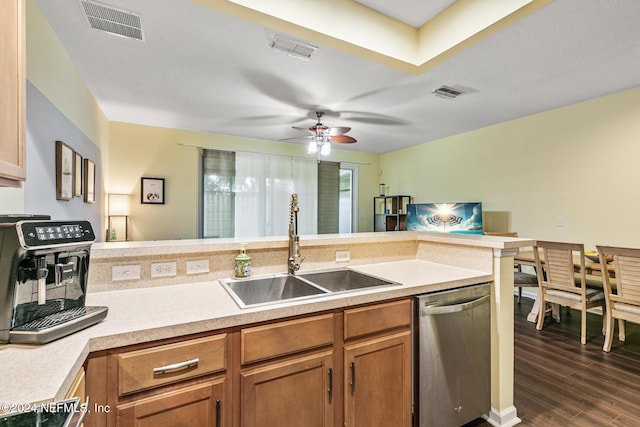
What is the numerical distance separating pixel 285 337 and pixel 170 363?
426mm

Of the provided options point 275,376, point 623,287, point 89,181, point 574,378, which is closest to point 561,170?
point 623,287

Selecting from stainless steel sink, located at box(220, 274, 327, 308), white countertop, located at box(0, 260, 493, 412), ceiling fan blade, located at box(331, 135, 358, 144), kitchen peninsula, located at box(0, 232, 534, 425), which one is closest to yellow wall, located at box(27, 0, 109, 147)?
kitchen peninsula, located at box(0, 232, 534, 425)

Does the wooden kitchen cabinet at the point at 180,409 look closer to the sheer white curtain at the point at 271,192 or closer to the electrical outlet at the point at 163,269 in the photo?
the electrical outlet at the point at 163,269

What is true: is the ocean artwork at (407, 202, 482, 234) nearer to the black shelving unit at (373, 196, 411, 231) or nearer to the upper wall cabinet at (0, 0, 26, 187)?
the black shelving unit at (373, 196, 411, 231)

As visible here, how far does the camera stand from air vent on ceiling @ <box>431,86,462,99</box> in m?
3.20

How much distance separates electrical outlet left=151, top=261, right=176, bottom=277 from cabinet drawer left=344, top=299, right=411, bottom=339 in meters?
0.92

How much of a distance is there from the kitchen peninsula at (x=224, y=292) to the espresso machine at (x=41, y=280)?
0.14 feet

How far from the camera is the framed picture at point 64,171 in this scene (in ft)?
7.32

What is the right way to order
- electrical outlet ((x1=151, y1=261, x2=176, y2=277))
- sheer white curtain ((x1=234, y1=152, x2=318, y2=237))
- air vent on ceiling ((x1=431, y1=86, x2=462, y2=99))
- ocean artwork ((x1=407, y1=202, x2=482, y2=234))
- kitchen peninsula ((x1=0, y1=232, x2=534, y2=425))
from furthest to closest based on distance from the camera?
sheer white curtain ((x1=234, y1=152, x2=318, y2=237))
ocean artwork ((x1=407, y1=202, x2=482, y2=234))
air vent on ceiling ((x1=431, y1=86, x2=462, y2=99))
electrical outlet ((x1=151, y1=261, x2=176, y2=277))
kitchen peninsula ((x1=0, y1=232, x2=534, y2=425))

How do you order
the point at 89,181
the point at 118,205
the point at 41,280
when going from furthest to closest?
the point at 118,205, the point at 89,181, the point at 41,280

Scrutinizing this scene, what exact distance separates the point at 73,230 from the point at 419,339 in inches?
62.0

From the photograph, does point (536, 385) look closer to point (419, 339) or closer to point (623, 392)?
point (623, 392)

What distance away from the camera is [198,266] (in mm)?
1571

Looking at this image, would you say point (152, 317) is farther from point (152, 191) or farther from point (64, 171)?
point (152, 191)
